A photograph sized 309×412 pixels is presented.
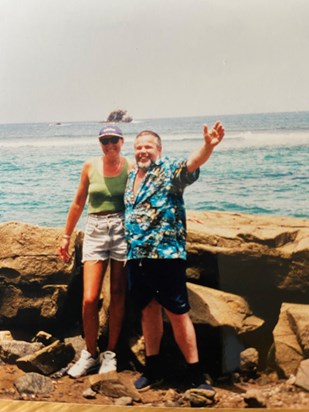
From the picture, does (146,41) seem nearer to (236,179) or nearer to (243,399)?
(236,179)

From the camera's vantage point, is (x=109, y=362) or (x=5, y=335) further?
(x=5, y=335)

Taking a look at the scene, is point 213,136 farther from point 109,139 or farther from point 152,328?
point 152,328

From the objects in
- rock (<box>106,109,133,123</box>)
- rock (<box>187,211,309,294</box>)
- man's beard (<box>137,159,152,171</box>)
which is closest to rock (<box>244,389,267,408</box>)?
rock (<box>187,211,309,294</box>)

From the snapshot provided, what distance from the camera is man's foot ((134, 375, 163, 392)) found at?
2.77 meters

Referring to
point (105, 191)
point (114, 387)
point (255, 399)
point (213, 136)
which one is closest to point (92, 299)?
point (114, 387)

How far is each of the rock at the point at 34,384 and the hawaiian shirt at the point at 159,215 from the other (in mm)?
786

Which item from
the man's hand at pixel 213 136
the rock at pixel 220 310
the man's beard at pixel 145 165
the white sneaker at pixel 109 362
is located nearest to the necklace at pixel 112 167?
the man's beard at pixel 145 165

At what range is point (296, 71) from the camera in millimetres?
2674

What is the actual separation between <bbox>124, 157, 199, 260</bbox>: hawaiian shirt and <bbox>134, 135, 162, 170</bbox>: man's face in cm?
3

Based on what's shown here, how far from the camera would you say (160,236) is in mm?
2625

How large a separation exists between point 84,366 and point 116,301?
35 cm

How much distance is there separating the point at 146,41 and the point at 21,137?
78 centimetres

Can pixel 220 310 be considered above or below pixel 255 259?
below

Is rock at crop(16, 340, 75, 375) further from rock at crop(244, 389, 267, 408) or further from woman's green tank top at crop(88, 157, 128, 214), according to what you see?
rock at crop(244, 389, 267, 408)
